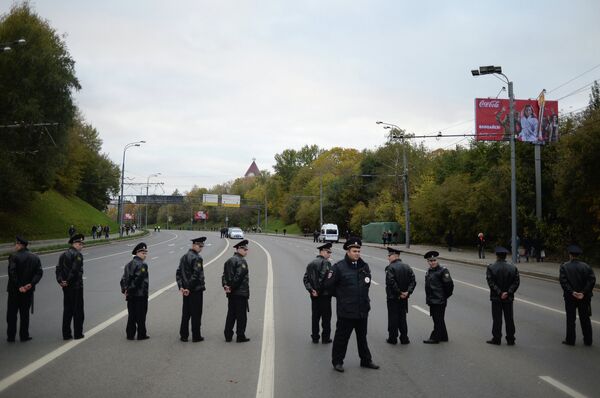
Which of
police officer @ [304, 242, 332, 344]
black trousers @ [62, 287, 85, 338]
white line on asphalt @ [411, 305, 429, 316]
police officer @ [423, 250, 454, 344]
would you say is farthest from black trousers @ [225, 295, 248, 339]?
white line on asphalt @ [411, 305, 429, 316]

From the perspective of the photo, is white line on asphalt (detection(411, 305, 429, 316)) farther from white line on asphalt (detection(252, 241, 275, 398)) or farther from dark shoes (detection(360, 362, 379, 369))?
dark shoes (detection(360, 362, 379, 369))

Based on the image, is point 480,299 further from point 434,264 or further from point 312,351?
point 312,351

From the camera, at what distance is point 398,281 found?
8.55 metres

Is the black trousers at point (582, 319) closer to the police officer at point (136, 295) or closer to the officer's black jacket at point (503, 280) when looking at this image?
the officer's black jacket at point (503, 280)

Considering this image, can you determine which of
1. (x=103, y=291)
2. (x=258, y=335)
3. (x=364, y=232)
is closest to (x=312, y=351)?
(x=258, y=335)

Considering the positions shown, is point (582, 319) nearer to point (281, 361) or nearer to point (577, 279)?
point (577, 279)

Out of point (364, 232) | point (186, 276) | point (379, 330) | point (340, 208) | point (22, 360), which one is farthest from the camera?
point (340, 208)

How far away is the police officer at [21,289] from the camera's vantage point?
8383mm

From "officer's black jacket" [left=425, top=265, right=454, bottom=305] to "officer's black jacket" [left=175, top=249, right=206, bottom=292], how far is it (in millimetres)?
3864

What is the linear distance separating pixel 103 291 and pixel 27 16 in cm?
3505

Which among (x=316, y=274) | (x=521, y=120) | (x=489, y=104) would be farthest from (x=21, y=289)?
(x=489, y=104)

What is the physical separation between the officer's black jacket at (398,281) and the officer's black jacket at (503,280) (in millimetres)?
1369

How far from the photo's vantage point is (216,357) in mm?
7410

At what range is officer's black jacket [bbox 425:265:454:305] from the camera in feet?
28.5
